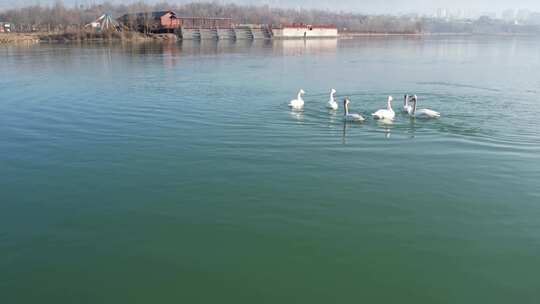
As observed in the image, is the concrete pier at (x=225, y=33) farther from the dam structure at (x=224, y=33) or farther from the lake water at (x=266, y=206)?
the lake water at (x=266, y=206)

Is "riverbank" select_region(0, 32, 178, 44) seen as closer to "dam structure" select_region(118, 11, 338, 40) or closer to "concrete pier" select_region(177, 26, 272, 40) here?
"concrete pier" select_region(177, 26, 272, 40)

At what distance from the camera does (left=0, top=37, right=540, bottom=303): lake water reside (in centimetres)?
783

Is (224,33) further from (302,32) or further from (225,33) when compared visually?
(302,32)

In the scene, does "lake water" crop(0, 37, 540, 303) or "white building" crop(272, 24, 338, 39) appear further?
"white building" crop(272, 24, 338, 39)

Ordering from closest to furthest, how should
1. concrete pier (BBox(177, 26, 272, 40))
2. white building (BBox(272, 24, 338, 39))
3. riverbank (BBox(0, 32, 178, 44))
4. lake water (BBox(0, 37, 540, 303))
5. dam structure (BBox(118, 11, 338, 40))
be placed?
lake water (BBox(0, 37, 540, 303)), riverbank (BBox(0, 32, 178, 44)), concrete pier (BBox(177, 26, 272, 40)), dam structure (BBox(118, 11, 338, 40)), white building (BBox(272, 24, 338, 39))

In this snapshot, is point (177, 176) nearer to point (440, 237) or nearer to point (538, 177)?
point (440, 237)

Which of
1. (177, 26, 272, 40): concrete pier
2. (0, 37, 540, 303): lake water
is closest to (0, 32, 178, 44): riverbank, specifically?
(177, 26, 272, 40): concrete pier

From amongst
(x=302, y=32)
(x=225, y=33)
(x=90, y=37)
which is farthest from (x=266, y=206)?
(x=302, y=32)

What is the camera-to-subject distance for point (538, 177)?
12.4 metres

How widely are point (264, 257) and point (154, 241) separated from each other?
2249mm

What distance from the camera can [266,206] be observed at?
1065 centimetres

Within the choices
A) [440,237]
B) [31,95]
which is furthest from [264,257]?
[31,95]

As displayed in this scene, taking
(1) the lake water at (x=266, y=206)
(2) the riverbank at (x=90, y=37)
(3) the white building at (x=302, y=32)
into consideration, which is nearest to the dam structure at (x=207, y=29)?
(3) the white building at (x=302, y=32)

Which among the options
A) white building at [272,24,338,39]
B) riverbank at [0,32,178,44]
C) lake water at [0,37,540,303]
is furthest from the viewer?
white building at [272,24,338,39]
